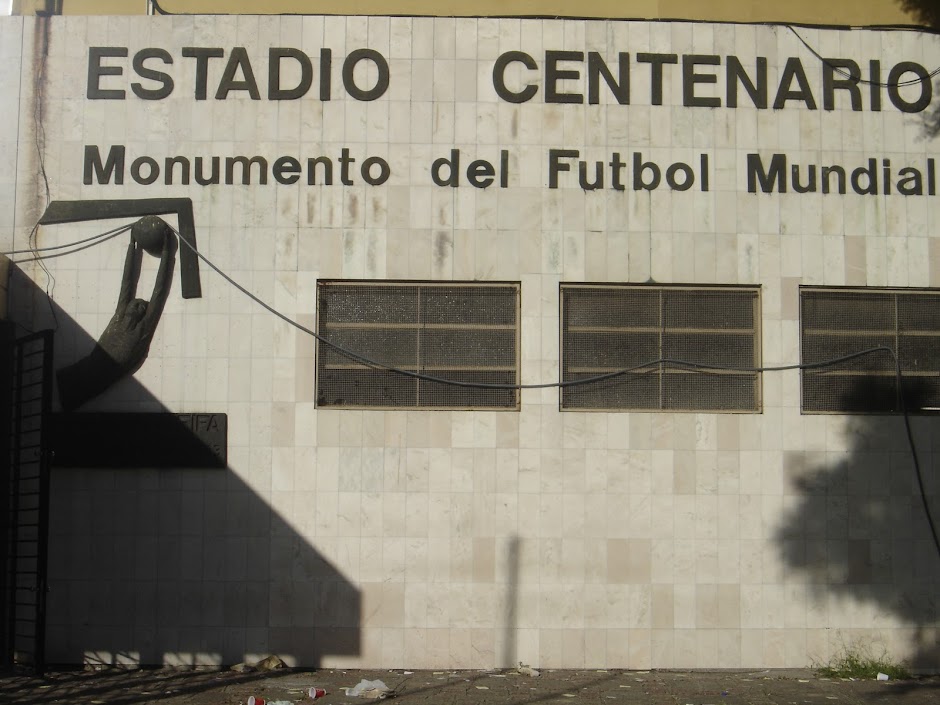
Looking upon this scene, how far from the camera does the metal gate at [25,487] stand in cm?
975

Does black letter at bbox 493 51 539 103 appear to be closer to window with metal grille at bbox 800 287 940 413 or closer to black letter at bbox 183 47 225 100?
black letter at bbox 183 47 225 100

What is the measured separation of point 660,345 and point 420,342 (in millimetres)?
2558

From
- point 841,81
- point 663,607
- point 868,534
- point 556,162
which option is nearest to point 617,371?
point 556,162

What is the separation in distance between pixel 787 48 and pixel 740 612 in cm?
604

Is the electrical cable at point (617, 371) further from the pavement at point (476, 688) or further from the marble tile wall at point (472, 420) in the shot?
the pavement at point (476, 688)

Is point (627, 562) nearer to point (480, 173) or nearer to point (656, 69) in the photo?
point (480, 173)

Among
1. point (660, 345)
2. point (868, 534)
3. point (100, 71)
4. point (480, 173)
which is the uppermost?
point (100, 71)

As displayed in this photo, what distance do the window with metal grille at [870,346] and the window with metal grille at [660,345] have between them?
2.02 ft

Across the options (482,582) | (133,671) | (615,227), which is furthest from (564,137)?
(133,671)

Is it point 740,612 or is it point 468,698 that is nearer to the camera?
point 468,698

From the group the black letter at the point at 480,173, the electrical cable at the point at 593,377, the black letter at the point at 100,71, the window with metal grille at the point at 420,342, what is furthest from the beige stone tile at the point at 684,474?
the black letter at the point at 100,71

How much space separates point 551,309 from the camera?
10359 millimetres

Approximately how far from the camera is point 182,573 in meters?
10.1

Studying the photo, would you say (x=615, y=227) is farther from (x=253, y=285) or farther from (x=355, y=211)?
(x=253, y=285)
